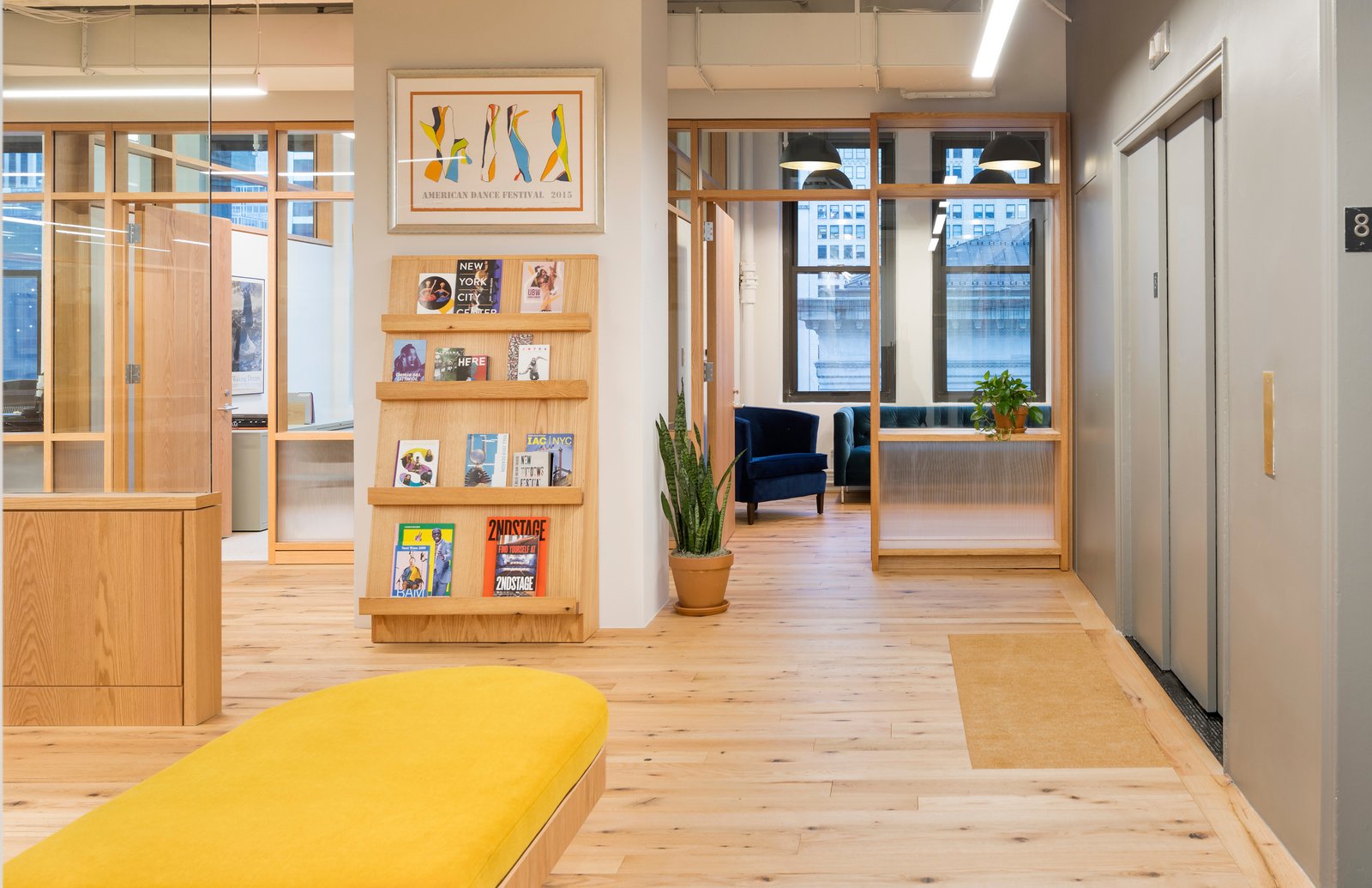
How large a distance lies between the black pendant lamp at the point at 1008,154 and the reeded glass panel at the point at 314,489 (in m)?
4.19

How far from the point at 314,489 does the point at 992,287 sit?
429 centimetres

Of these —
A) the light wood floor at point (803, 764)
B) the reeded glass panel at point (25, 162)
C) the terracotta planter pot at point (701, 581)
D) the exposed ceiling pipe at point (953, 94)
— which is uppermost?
the exposed ceiling pipe at point (953, 94)

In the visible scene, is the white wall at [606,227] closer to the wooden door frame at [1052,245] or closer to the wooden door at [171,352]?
the wooden door at [171,352]

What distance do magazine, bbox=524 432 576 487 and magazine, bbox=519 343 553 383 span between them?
26 centimetres

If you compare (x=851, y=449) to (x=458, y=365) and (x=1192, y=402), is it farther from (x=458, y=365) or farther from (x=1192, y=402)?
(x=1192, y=402)

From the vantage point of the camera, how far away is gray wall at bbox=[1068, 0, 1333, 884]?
2398 mm

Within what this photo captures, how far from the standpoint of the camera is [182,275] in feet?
11.8

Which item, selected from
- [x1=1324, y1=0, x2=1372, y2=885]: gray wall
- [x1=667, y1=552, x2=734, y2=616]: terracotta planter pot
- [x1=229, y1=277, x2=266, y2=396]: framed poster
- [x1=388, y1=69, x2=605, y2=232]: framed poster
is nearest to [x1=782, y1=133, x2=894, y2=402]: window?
[x1=229, y1=277, x2=266, y2=396]: framed poster

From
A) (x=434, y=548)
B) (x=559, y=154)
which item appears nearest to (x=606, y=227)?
(x=559, y=154)

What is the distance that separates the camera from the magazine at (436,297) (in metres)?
4.88

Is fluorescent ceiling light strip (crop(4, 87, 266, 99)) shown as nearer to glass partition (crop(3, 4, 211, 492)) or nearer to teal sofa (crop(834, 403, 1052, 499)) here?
glass partition (crop(3, 4, 211, 492))

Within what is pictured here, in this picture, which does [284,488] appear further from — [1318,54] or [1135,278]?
[1318,54]

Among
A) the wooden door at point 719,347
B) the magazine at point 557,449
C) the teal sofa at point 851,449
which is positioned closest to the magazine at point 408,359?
the magazine at point 557,449

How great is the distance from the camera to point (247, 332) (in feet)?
24.6
